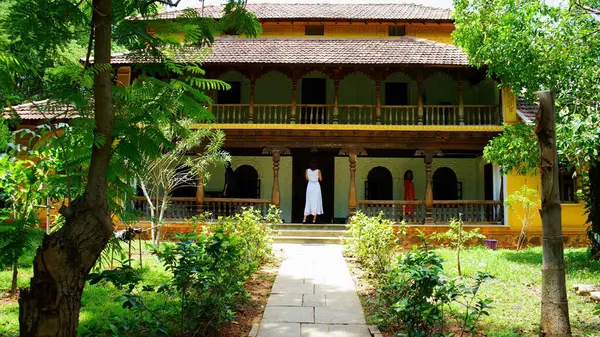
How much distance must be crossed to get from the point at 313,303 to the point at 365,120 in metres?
8.41

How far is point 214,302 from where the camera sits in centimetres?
437

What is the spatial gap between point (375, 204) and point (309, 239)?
8.45 feet

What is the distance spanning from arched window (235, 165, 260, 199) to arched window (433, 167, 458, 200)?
6.51 metres

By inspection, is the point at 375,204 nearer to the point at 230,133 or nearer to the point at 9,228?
the point at 230,133

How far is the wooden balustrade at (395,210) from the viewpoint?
12.8 metres

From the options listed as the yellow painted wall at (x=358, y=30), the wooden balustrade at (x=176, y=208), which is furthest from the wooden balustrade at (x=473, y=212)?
the yellow painted wall at (x=358, y=30)

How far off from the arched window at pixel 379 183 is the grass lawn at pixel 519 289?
5358 mm

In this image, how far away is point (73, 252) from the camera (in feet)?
8.70

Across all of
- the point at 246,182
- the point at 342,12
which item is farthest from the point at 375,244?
the point at 342,12

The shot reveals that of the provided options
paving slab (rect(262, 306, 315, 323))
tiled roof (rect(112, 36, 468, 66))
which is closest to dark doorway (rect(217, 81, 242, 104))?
tiled roof (rect(112, 36, 468, 66))

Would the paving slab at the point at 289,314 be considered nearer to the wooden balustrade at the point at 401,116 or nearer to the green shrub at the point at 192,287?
the green shrub at the point at 192,287

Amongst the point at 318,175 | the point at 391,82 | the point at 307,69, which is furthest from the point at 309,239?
the point at 391,82

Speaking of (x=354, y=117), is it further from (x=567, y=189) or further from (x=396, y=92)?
(x=567, y=189)

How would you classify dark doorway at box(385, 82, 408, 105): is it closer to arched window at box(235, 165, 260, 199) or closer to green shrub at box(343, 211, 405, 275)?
arched window at box(235, 165, 260, 199)
